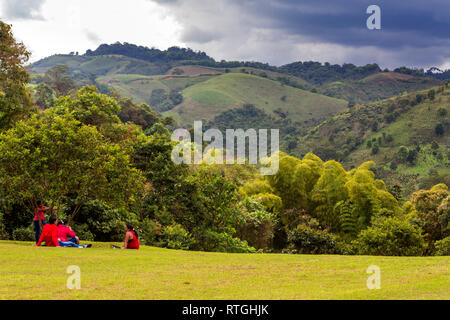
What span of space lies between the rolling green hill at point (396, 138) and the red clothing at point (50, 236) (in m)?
91.0

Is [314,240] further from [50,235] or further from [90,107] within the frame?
[50,235]

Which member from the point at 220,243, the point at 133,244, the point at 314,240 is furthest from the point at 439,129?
the point at 133,244

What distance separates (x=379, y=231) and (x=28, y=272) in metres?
23.3

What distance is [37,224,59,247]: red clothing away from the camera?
60.4 ft

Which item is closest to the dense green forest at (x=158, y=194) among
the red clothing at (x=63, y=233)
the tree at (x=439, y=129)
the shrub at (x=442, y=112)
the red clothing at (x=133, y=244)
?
the red clothing at (x=63, y=233)

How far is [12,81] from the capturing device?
95.9ft

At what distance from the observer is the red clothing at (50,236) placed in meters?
18.4

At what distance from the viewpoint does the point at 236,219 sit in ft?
108

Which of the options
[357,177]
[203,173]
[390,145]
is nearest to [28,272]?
[203,173]

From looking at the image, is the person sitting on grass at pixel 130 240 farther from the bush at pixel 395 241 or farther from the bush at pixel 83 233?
the bush at pixel 395 241

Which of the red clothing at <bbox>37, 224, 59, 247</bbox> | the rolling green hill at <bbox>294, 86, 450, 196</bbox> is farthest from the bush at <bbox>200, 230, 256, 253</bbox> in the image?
the rolling green hill at <bbox>294, 86, 450, 196</bbox>

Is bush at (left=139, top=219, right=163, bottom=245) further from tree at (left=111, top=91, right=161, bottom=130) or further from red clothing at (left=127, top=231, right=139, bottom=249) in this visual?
tree at (left=111, top=91, right=161, bottom=130)
